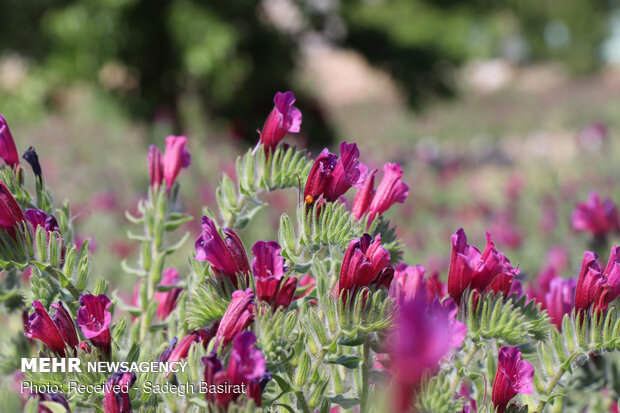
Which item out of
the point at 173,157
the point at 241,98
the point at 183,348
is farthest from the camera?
the point at 241,98

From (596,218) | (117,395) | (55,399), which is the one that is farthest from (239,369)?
(596,218)

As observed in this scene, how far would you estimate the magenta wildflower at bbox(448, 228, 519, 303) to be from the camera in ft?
3.66

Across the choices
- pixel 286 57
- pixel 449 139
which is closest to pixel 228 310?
pixel 286 57

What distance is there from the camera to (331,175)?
1.11m

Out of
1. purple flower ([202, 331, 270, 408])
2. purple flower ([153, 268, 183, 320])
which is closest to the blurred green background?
purple flower ([153, 268, 183, 320])

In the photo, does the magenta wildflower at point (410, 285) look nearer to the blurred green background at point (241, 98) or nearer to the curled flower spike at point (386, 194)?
the curled flower spike at point (386, 194)

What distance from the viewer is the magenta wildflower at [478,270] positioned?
1.12 meters

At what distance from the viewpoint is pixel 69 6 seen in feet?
33.2

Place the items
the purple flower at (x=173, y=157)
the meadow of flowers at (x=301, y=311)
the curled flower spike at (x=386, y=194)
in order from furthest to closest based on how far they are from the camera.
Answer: the purple flower at (x=173, y=157), the curled flower spike at (x=386, y=194), the meadow of flowers at (x=301, y=311)

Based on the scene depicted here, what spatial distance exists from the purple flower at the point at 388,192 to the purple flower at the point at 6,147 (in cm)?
68

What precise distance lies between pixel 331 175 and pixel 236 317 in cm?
29

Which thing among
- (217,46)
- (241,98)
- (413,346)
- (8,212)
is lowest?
(413,346)

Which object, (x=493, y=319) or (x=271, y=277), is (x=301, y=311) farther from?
(x=493, y=319)

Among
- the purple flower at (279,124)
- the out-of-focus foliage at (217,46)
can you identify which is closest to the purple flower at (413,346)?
the purple flower at (279,124)
